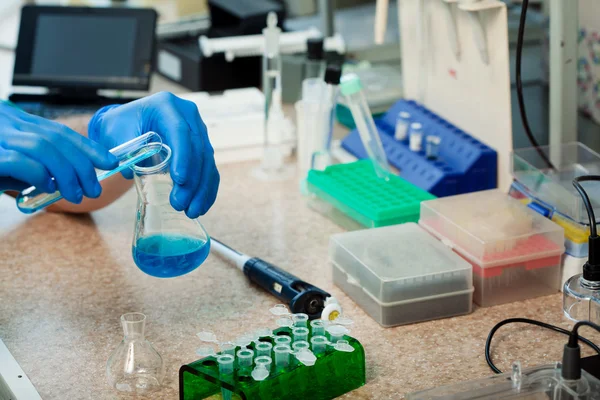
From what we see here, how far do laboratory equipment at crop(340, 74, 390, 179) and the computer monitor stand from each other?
68cm

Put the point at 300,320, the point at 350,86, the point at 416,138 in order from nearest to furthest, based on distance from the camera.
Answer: the point at 300,320 < the point at 350,86 < the point at 416,138

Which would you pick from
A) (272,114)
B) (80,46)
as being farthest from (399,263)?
(80,46)

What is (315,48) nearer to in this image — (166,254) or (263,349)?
(166,254)

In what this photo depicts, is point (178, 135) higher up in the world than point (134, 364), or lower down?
higher up

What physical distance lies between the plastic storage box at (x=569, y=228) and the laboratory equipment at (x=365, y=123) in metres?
0.30

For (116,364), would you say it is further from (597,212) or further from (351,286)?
(597,212)

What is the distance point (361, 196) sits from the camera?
151 centimetres

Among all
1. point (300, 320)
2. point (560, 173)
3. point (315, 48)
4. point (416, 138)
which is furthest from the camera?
point (315, 48)

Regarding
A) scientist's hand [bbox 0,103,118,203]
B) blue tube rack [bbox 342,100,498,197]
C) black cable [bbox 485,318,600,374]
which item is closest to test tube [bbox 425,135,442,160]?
blue tube rack [bbox 342,100,498,197]

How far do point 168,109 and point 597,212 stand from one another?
2.13 ft

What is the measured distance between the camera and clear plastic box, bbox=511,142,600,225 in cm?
133

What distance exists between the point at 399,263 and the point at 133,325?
0.40 metres

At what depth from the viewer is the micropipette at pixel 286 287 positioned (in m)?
1.24

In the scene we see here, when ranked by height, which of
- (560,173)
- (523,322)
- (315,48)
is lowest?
(523,322)
